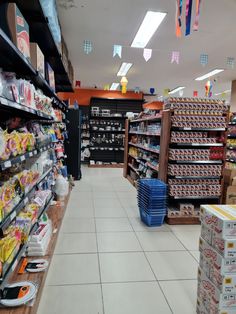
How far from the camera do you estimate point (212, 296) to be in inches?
60.7

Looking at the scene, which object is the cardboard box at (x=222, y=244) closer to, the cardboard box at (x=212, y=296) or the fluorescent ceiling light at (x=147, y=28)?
the cardboard box at (x=212, y=296)

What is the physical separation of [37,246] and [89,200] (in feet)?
8.08

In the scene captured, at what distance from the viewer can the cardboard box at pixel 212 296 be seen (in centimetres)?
147

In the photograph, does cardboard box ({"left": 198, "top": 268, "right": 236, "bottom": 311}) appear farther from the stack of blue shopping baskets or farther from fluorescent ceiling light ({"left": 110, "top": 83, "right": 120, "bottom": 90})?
fluorescent ceiling light ({"left": 110, "top": 83, "right": 120, "bottom": 90})

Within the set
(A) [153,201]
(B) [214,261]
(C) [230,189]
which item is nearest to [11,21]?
(B) [214,261]

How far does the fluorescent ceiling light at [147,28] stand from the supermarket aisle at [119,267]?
3.36 m

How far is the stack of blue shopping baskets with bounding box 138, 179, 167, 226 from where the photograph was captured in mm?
3303

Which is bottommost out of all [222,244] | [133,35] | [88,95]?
[222,244]

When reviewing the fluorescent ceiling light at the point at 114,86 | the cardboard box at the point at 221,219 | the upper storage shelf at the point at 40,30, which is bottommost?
the cardboard box at the point at 221,219

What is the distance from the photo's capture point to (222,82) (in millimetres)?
8633

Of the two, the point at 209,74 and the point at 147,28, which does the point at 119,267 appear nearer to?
the point at 147,28

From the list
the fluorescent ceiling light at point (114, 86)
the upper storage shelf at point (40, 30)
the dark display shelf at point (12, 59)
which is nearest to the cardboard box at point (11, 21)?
the dark display shelf at point (12, 59)

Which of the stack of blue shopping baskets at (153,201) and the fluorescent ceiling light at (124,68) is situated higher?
the fluorescent ceiling light at (124,68)

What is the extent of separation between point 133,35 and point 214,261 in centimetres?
429
